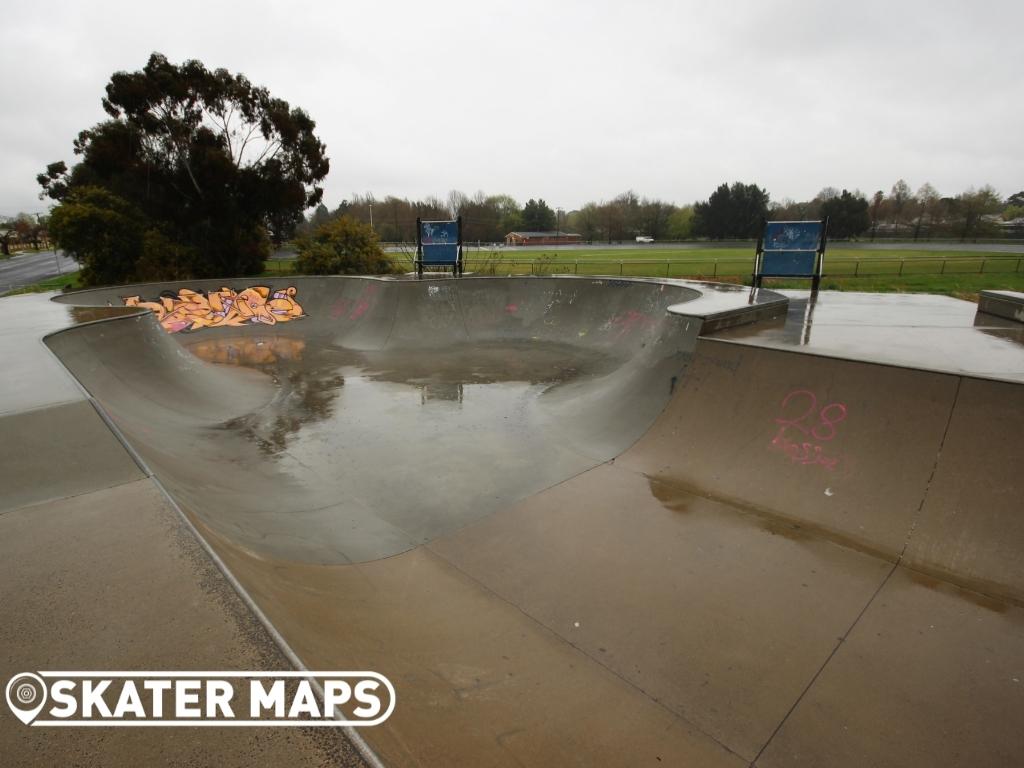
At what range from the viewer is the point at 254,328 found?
16.0 metres

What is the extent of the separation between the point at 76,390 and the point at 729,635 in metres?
5.45

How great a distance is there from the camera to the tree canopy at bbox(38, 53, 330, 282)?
21.1 m

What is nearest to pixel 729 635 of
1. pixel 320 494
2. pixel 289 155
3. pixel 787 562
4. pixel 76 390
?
pixel 787 562

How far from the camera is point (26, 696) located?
1.62 metres

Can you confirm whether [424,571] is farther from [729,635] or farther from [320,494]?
[729,635]

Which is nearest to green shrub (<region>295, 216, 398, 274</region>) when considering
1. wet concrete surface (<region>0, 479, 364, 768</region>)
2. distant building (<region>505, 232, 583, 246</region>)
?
wet concrete surface (<region>0, 479, 364, 768</region>)

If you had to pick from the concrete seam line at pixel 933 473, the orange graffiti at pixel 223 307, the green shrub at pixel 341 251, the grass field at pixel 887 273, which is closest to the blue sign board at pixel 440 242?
the orange graffiti at pixel 223 307

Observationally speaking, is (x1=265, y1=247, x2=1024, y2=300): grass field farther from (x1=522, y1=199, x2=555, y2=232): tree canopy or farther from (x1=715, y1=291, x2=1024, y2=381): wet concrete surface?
(x1=522, y1=199, x2=555, y2=232): tree canopy

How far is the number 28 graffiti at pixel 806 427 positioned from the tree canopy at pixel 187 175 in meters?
24.8

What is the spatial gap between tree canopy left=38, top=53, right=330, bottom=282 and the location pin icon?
2511 cm

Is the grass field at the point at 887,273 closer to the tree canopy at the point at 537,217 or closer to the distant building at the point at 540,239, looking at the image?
the distant building at the point at 540,239

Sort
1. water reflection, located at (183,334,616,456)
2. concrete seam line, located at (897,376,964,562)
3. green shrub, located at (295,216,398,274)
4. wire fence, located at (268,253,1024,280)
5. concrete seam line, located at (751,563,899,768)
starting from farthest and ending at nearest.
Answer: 1. wire fence, located at (268,253,1024,280)
2. green shrub, located at (295,216,398,274)
3. water reflection, located at (183,334,616,456)
4. concrete seam line, located at (897,376,964,562)
5. concrete seam line, located at (751,563,899,768)

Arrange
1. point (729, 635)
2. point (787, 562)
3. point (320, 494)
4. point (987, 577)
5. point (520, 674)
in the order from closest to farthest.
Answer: point (520, 674) < point (729, 635) < point (987, 577) < point (787, 562) < point (320, 494)

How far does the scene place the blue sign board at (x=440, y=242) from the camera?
15594 millimetres
